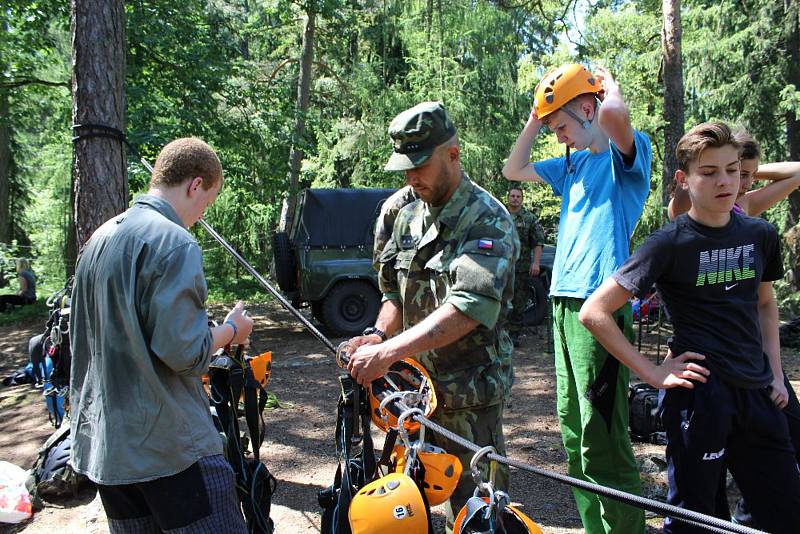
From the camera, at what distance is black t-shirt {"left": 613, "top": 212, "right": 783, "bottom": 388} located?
2.30 meters

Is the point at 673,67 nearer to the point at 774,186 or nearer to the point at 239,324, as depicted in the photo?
the point at 774,186

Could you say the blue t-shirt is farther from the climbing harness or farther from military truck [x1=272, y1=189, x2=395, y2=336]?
military truck [x1=272, y1=189, x2=395, y2=336]

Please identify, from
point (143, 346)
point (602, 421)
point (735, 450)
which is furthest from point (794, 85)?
point (143, 346)

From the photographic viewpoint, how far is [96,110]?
15.2 feet

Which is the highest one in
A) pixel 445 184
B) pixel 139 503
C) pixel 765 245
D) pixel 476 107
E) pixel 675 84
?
pixel 476 107

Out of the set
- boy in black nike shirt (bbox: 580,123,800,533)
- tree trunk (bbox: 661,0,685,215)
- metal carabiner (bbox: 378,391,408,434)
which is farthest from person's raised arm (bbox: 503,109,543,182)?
tree trunk (bbox: 661,0,685,215)

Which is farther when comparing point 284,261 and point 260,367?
point 284,261

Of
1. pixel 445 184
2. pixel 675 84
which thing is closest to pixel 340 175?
pixel 675 84

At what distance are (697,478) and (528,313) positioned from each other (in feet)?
28.9

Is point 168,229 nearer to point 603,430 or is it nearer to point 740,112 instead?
point 603,430

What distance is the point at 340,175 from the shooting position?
861 inches

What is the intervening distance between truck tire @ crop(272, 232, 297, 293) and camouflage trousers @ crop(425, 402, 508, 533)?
8.47 m

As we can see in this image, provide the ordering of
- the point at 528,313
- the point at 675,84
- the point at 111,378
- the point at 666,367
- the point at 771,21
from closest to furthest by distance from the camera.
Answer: the point at 111,378 < the point at 666,367 < the point at 675,84 < the point at 528,313 < the point at 771,21

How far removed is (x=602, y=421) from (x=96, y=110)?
3.93 meters
